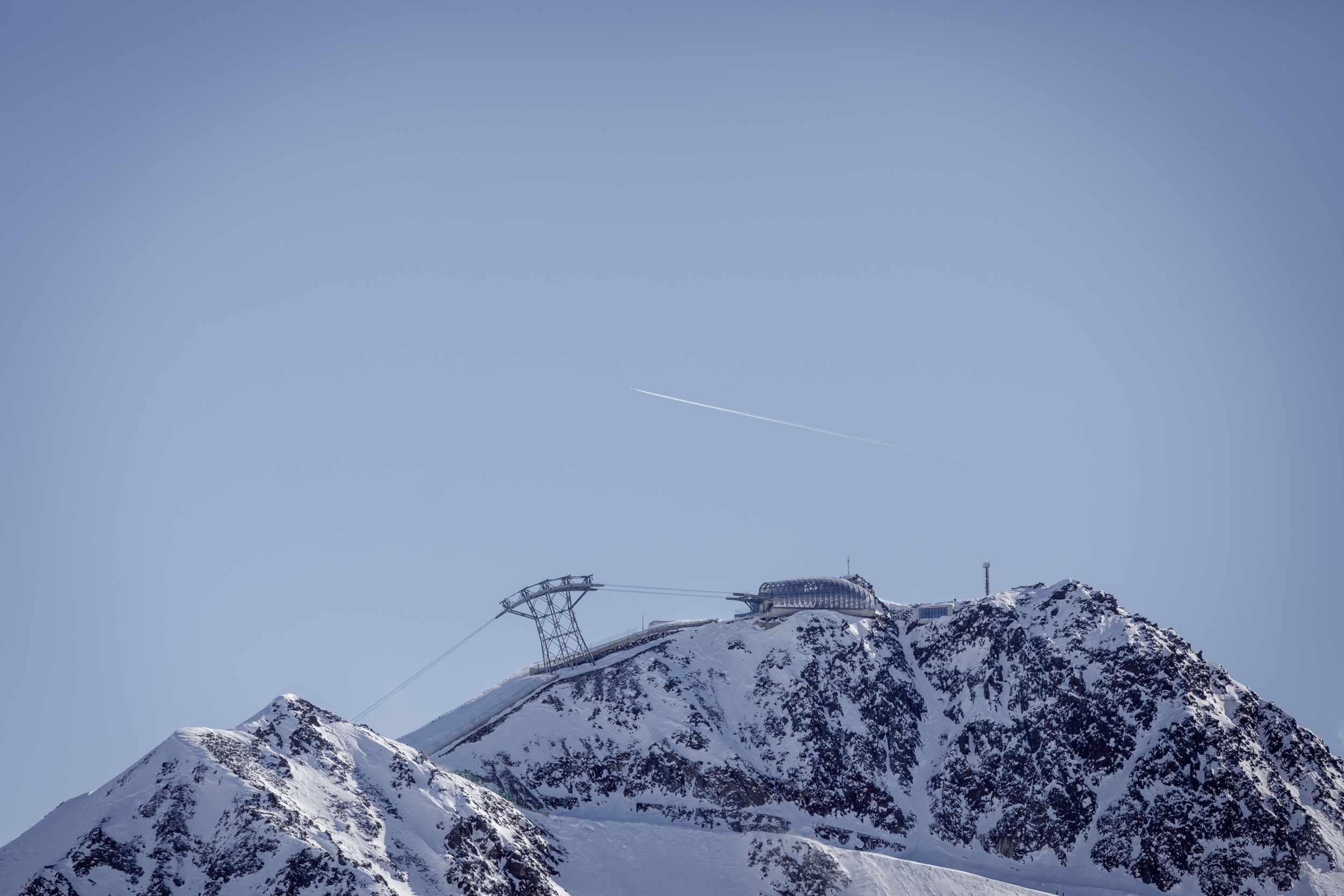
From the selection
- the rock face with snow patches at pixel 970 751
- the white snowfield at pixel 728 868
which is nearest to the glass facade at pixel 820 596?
the rock face with snow patches at pixel 970 751

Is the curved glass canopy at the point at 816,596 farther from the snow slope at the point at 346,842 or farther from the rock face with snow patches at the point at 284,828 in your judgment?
the rock face with snow patches at the point at 284,828

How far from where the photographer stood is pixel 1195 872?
415 feet

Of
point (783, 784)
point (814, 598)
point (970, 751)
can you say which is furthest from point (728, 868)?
point (814, 598)

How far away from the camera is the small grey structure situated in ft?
555

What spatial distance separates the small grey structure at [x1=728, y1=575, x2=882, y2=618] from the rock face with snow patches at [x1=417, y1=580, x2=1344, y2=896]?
624 cm

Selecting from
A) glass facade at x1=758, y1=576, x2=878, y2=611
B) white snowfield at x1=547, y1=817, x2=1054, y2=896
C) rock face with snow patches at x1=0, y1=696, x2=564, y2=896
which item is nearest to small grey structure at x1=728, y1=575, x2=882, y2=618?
glass facade at x1=758, y1=576, x2=878, y2=611

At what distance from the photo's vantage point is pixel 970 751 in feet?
480

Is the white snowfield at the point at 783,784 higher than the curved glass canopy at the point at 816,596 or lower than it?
lower

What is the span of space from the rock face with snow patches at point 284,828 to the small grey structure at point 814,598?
58957mm

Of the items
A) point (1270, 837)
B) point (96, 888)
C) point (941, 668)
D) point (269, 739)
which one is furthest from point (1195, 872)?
point (96, 888)

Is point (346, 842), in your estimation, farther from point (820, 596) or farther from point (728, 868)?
point (820, 596)

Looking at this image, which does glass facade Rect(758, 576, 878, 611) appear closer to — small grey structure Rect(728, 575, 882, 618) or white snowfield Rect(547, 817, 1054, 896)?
small grey structure Rect(728, 575, 882, 618)

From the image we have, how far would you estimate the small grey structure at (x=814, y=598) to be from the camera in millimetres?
169250

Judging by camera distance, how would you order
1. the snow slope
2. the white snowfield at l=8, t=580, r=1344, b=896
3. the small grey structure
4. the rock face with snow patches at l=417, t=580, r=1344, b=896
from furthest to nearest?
the small grey structure, the rock face with snow patches at l=417, t=580, r=1344, b=896, the white snowfield at l=8, t=580, r=1344, b=896, the snow slope
